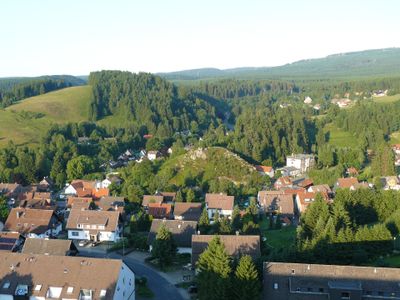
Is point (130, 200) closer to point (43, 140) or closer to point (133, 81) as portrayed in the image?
point (43, 140)

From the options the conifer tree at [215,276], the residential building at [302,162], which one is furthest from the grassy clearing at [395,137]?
the conifer tree at [215,276]

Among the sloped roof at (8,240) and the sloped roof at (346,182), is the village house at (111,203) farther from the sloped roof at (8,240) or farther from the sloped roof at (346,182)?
the sloped roof at (346,182)

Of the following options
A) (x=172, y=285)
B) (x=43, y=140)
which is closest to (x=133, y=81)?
(x=43, y=140)

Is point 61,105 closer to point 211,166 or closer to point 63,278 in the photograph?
point 211,166

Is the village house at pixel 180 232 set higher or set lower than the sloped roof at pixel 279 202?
higher

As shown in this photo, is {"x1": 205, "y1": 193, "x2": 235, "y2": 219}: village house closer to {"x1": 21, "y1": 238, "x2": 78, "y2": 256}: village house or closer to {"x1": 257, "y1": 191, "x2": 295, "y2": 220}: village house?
{"x1": 257, "y1": 191, "x2": 295, "y2": 220}: village house

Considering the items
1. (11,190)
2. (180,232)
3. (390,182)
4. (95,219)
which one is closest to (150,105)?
(11,190)
